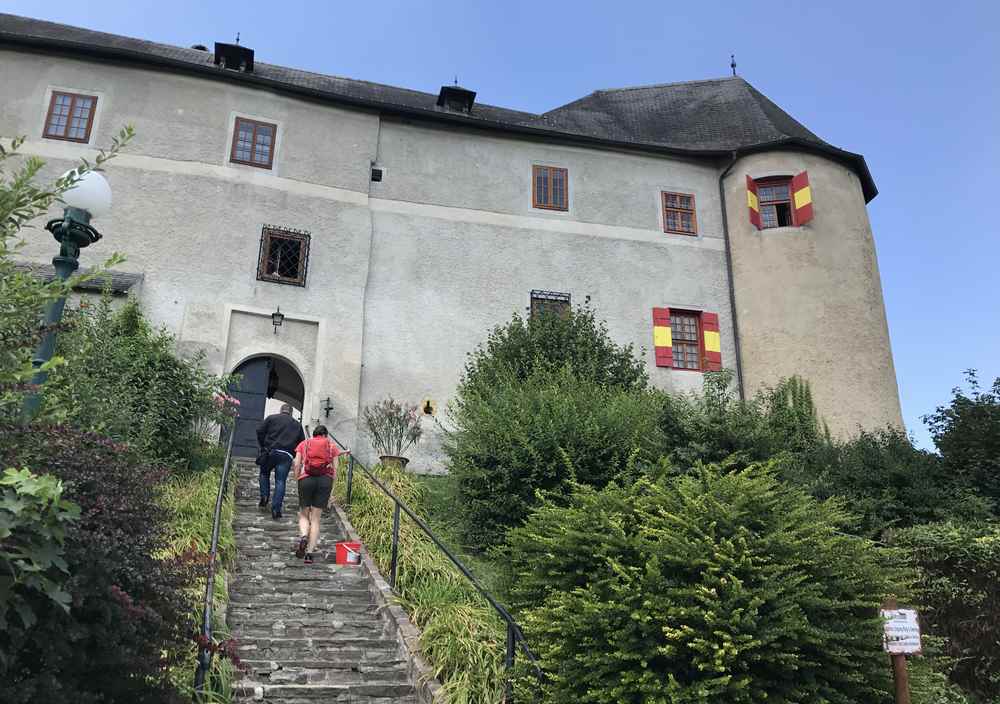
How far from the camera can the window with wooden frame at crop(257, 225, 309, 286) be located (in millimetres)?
16344

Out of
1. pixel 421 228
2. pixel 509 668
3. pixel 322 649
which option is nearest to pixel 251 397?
pixel 421 228

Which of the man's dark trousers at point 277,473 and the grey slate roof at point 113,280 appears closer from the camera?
the man's dark trousers at point 277,473

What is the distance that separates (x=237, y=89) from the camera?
681 inches

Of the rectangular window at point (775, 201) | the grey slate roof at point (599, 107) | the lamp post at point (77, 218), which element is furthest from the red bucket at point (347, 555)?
the rectangular window at point (775, 201)

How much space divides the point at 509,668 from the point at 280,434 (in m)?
5.71

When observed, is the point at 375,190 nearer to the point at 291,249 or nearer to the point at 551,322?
the point at 291,249

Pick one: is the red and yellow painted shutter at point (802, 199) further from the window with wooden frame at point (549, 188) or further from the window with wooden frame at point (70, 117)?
the window with wooden frame at point (70, 117)

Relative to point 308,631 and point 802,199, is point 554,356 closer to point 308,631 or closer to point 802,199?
point 802,199

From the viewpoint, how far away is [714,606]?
5.60 m

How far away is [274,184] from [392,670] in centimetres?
1249

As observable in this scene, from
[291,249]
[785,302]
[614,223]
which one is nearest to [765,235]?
[785,302]

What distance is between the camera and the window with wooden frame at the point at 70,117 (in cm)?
1612

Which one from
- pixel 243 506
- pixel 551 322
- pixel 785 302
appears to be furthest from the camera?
pixel 785 302

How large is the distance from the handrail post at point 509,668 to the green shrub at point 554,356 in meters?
7.57
